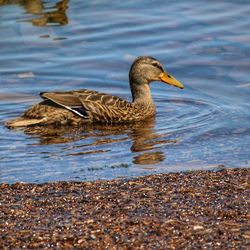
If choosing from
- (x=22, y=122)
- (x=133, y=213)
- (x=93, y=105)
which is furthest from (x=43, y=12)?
(x=133, y=213)

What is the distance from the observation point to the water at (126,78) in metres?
10.1

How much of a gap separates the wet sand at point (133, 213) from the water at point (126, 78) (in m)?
0.72

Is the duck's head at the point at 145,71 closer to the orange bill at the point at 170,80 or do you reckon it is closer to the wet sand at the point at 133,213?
the orange bill at the point at 170,80

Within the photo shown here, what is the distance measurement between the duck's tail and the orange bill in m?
1.94

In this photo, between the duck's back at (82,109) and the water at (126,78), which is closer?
the water at (126,78)

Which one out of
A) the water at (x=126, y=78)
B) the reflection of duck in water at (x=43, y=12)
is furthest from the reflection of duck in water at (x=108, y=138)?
the reflection of duck in water at (x=43, y=12)

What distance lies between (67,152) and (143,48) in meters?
5.09

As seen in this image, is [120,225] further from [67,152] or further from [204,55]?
[204,55]

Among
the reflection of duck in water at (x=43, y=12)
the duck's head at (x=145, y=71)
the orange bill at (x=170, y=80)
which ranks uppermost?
the reflection of duck in water at (x=43, y=12)

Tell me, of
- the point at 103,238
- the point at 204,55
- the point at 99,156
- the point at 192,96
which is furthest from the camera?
the point at 204,55

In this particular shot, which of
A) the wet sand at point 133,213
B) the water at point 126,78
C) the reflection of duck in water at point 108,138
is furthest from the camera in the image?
the reflection of duck in water at point 108,138

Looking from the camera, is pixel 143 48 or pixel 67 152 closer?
pixel 67 152

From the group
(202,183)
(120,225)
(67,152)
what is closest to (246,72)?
(67,152)

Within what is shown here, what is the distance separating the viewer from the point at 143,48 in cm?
1534
